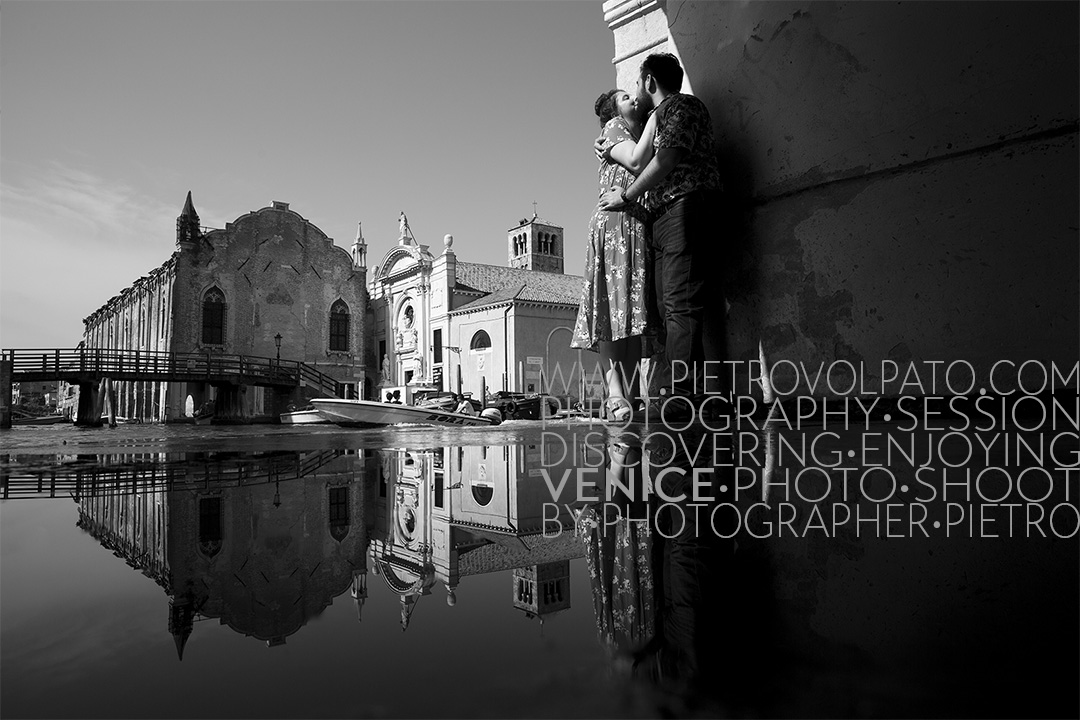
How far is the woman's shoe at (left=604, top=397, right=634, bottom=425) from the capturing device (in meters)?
3.55

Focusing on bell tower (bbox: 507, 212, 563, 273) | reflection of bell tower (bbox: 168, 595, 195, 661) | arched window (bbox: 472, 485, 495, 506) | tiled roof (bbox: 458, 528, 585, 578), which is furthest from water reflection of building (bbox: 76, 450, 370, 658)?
bell tower (bbox: 507, 212, 563, 273)

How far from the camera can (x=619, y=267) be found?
3.43 m

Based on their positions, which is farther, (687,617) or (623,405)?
(623,405)

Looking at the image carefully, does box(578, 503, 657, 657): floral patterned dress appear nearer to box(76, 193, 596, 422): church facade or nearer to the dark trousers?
the dark trousers

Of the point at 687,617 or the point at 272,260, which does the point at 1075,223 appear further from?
the point at 272,260

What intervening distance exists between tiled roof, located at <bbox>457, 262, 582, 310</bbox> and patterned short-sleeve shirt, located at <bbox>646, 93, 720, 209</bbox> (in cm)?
2496

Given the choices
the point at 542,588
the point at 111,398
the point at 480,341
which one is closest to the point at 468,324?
the point at 480,341

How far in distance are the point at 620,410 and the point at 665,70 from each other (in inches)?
63.1

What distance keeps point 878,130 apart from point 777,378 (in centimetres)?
102

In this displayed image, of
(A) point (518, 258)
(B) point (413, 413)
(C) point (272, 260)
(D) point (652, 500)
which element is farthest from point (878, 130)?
(A) point (518, 258)

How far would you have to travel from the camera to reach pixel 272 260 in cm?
2883

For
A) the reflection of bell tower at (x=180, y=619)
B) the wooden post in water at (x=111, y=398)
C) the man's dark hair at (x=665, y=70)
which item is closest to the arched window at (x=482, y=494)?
the reflection of bell tower at (x=180, y=619)

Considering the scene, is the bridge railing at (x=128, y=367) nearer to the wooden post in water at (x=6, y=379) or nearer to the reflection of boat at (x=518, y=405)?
the wooden post in water at (x=6, y=379)

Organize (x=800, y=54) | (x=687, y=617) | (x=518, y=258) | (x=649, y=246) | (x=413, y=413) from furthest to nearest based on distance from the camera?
1. (x=518, y=258)
2. (x=413, y=413)
3. (x=649, y=246)
4. (x=800, y=54)
5. (x=687, y=617)
